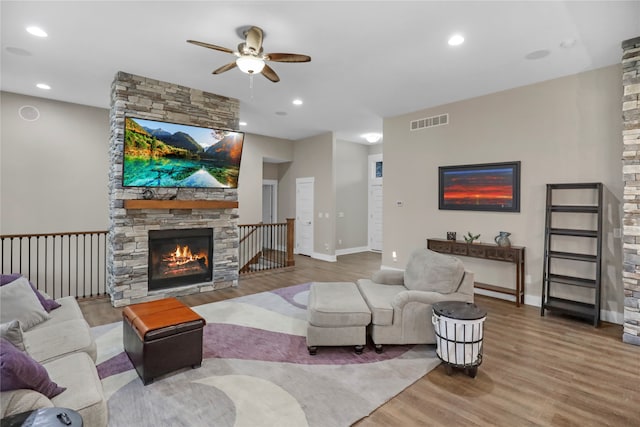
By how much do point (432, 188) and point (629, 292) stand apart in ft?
9.98

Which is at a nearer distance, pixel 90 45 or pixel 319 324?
pixel 319 324

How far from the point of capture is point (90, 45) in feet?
11.8

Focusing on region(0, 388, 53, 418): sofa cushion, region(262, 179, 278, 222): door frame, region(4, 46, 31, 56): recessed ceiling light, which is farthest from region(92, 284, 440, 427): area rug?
region(262, 179, 278, 222): door frame

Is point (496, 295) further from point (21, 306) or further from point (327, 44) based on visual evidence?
point (21, 306)

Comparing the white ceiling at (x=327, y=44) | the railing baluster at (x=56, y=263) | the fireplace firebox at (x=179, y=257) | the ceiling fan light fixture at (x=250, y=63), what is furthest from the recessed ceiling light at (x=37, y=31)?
the railing baluster at (x=56, y=263)

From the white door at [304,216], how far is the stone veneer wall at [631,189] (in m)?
6.21

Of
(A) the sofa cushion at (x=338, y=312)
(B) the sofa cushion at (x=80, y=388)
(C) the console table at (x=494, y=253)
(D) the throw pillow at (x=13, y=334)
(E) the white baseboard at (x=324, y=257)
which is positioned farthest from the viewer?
(E) the white baseboard at (x=324, y=257)

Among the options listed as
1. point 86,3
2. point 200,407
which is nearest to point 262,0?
point 86,3

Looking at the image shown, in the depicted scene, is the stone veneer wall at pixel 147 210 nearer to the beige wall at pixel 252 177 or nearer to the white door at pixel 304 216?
the beige wall at pixel 252 177

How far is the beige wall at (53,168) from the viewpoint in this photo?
512 cm

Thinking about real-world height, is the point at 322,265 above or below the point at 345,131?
below

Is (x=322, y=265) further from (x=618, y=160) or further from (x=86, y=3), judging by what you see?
(x=86, y=3)

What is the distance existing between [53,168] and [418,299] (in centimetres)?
626

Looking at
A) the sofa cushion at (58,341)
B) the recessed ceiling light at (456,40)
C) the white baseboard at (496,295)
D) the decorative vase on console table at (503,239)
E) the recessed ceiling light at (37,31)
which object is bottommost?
the white baseboard at (496,295)
